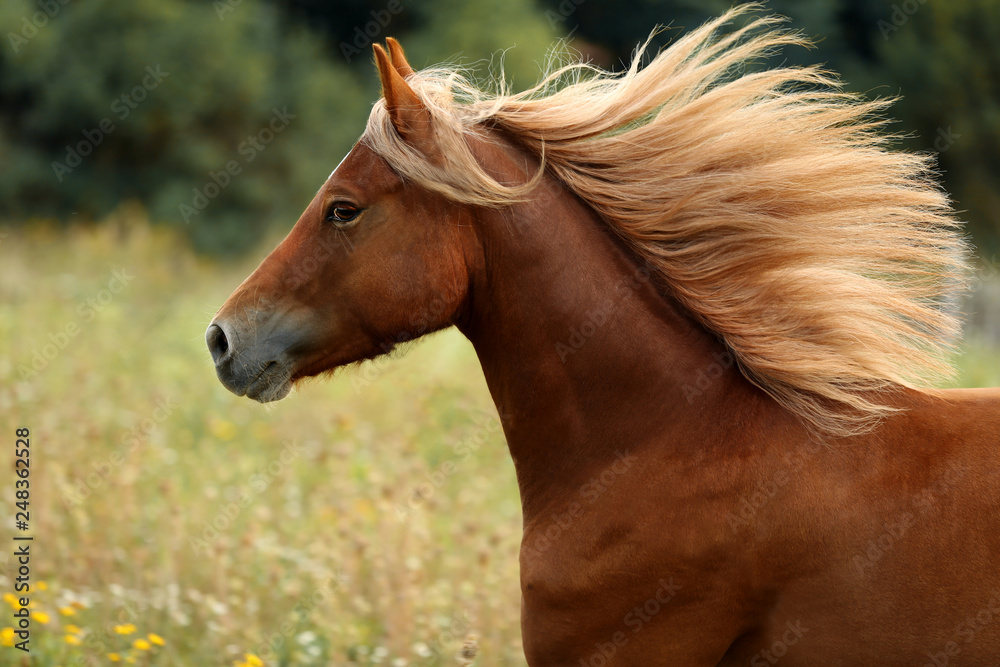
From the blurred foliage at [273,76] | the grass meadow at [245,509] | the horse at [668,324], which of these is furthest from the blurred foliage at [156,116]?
the horse at [668,324]

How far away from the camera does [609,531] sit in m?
2.24

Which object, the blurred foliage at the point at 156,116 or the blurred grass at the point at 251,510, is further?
the blurred foliage at the point at 156,116

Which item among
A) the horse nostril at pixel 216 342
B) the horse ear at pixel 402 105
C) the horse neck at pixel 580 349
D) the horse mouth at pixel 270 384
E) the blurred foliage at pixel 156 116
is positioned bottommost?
the blurred foliage at pixel 156 116

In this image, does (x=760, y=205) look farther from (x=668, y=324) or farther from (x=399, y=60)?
(x=399, y=60)

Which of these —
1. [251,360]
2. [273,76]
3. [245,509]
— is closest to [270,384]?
[251,360]

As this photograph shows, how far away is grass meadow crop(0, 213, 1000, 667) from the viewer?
3914 millimetres

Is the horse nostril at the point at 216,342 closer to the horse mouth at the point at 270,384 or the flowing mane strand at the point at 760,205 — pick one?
the horse mouth at the point at 270,384

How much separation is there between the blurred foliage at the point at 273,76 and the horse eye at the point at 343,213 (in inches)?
588

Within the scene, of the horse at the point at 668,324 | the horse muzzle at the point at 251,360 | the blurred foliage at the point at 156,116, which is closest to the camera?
the horse at the point at 668,324

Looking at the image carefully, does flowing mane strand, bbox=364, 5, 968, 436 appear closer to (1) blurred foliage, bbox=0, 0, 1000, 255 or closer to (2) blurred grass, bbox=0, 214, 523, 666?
(2) blurred grass, bbox=0, 214, 523, 666

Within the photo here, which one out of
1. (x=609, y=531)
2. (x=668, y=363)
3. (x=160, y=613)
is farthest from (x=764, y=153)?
(x=160, y=613)

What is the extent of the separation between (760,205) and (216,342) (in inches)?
63.8

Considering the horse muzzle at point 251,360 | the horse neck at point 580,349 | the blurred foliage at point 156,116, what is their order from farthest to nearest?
1. the blurred foliage at point 156,116
2. the horse muzzle at point 251,360
3. the horse neck at point 580,349

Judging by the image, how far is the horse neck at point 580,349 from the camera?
2.37 metres
